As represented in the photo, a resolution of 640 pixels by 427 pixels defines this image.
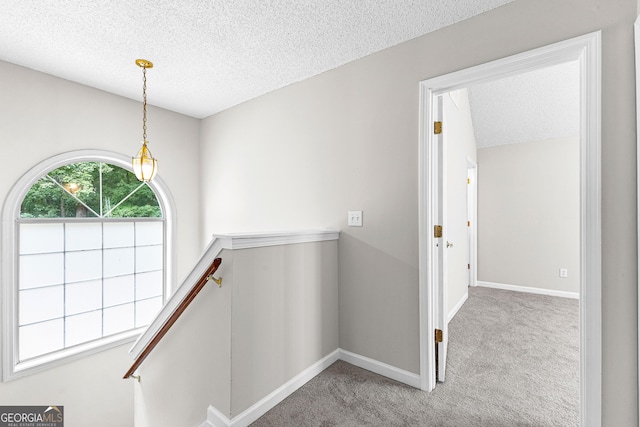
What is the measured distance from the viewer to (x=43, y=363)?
262 centimetres

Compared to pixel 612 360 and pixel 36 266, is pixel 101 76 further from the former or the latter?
pixel 612 360

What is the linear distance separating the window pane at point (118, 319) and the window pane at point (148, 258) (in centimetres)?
46

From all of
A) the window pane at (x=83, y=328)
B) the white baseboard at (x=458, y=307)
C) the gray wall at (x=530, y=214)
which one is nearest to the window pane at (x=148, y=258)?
the window pane at (x=83, y=328)

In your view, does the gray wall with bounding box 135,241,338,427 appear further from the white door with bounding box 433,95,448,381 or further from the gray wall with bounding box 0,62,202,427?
the gray wall with bounding box 0,62,202,427

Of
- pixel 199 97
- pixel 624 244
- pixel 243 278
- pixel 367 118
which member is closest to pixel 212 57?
pixel 199 97

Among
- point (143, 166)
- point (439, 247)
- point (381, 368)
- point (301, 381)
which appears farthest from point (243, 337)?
point (143, 166)

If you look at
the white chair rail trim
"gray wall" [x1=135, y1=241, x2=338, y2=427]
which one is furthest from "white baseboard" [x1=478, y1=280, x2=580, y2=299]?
the white chair rail trim

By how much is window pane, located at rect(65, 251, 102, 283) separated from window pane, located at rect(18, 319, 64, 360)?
1.45ft

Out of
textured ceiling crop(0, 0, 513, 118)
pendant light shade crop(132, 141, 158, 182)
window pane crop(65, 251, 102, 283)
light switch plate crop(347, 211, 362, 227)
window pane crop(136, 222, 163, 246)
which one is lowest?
window pane crop(65, 251, 102, 283)

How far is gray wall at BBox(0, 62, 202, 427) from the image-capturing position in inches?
97.3

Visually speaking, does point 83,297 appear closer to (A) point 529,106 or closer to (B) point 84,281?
(B) point 84,281

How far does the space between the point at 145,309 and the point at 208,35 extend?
10.4 ft

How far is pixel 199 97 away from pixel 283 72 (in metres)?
1.14

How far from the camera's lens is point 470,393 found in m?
1.86
